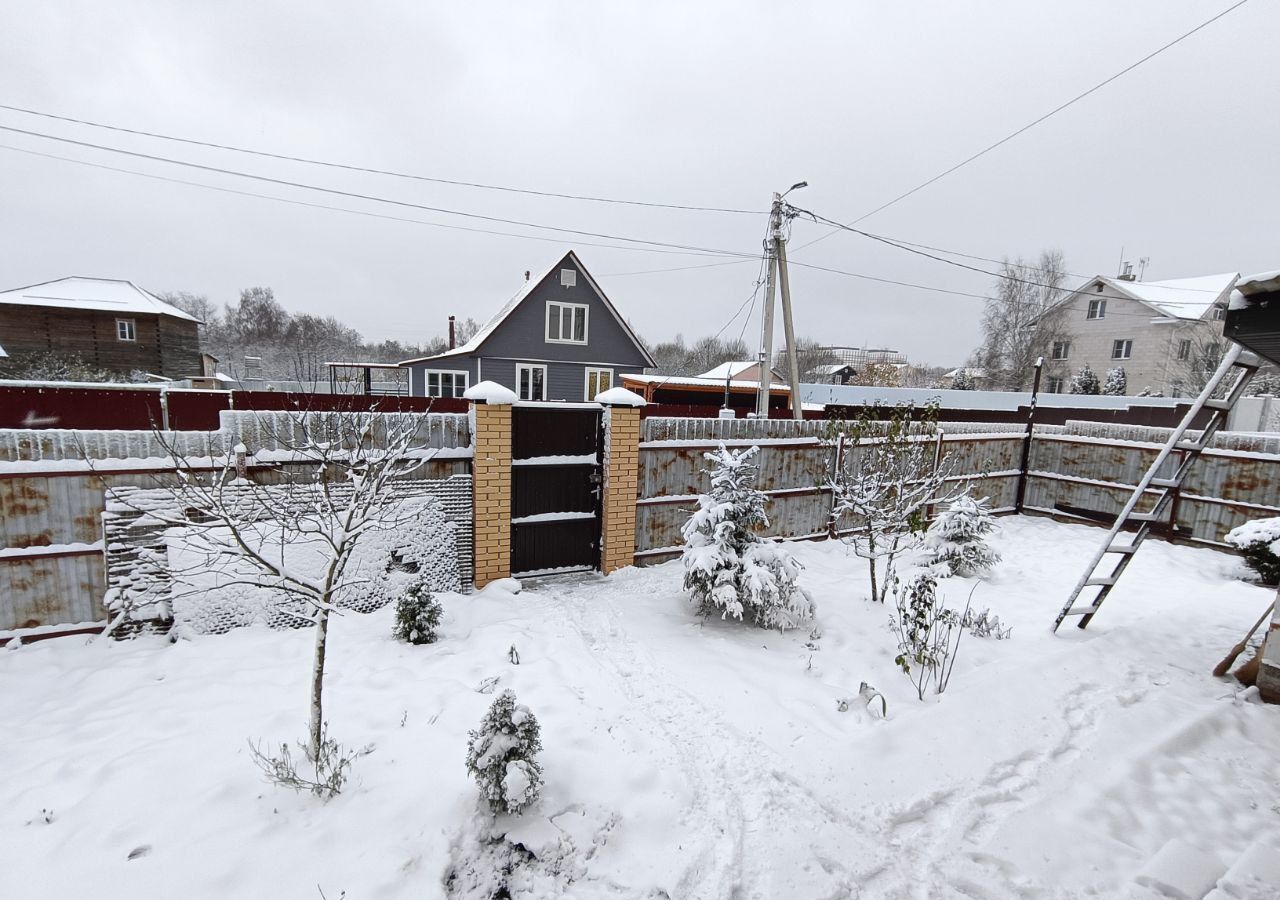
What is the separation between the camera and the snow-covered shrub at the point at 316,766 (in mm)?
2631

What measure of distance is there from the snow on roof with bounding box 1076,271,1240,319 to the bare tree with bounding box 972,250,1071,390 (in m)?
2.52

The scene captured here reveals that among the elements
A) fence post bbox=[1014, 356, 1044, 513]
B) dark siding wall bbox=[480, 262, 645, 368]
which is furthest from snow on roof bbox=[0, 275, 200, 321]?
fence post bbox=[1014, 356, 1044, 513]

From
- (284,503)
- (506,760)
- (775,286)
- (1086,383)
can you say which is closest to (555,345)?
(775,286)

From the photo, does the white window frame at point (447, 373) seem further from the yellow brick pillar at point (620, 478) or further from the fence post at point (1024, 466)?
the fence post at point (1024, 466)

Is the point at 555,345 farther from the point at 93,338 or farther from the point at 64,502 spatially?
the point at 93,338

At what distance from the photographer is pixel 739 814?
8.83 feet

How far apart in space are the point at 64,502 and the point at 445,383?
734 inches

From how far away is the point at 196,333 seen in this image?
30031 mm

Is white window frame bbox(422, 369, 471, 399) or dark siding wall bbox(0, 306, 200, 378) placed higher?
dark siding wall bbox(0, 306, 200, 378)

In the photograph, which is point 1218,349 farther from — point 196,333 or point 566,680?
point 196,333

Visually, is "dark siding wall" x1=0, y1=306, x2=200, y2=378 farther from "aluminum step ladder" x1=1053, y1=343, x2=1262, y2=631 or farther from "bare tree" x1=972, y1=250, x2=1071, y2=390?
"bare tree" x1=972, y1=250, x2=1071, y2=390

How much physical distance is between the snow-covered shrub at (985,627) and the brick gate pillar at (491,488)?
451cm

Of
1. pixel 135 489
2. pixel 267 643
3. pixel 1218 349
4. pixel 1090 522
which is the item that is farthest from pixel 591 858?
pixel 1218 349

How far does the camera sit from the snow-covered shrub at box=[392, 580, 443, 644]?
4.42 meters
